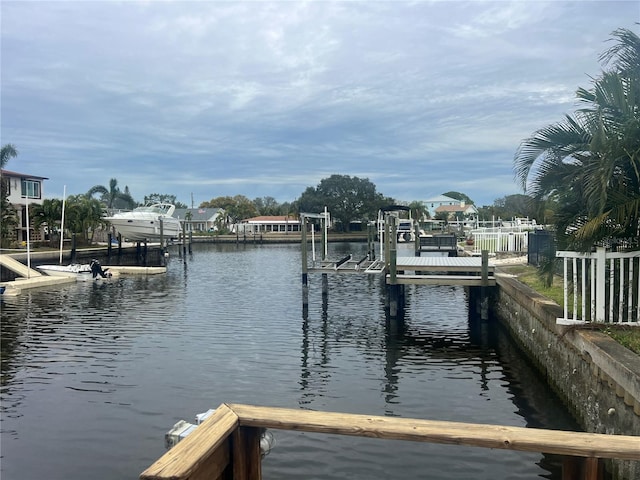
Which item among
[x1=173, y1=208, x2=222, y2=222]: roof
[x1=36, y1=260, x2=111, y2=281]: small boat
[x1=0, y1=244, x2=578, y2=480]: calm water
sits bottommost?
[x1=0, y1=244, x2=578, y2=480]: calm water

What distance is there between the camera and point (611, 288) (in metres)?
8.12

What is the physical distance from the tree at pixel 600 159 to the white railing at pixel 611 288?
352mm

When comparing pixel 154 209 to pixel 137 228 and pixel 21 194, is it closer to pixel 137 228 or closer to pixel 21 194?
pixel 137 228

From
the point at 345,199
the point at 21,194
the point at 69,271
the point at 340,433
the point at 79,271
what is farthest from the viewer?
the point at 345,199

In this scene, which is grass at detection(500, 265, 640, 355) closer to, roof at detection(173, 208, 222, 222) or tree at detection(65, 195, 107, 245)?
tree at detection(65, 195, 107, 245)

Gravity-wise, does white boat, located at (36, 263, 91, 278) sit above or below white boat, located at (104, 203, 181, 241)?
below

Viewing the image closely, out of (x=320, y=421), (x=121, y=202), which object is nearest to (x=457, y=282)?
(x=320, y=421)

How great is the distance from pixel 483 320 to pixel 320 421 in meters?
13.9

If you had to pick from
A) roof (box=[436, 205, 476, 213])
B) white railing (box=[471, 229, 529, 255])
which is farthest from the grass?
roof (box=[436, 205, 476, 213])

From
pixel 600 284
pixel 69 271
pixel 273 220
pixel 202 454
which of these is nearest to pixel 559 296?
pixel 600 284

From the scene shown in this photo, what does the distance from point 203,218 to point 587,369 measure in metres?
100

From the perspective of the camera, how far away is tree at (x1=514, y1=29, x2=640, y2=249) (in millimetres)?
7938

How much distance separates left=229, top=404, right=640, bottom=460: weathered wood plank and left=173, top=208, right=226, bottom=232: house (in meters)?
96.5

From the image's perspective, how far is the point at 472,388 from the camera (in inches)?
405
